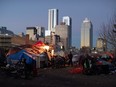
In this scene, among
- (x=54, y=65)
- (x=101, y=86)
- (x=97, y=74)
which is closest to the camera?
(x=101, y=86)

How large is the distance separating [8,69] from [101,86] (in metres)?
9.03

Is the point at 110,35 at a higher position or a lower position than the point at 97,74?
higher

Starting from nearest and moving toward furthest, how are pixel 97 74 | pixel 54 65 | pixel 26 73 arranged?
pixel 26 73 → pixel 97 74 → pixel 54 65

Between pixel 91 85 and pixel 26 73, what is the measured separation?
645 centimetres

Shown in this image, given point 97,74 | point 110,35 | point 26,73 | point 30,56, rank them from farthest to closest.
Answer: point 110,35 < point 30,56 < point 97,74 < point 26,73

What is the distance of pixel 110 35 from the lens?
52281 mm

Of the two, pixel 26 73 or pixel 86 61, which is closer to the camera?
pixel 26 73

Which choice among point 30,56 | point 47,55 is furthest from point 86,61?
point 47,55

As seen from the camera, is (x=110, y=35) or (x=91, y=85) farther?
(x=110, y=35)

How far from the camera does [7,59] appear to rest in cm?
3309

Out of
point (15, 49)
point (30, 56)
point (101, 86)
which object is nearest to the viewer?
point (101, 86)

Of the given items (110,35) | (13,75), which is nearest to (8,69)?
(13,75)

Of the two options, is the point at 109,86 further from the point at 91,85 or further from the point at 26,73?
the point at 26,73

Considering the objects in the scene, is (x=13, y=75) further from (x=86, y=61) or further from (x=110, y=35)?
(x=110, y=35)
